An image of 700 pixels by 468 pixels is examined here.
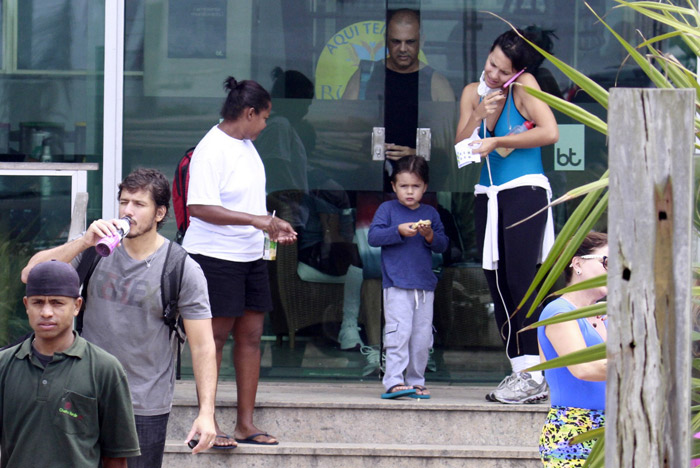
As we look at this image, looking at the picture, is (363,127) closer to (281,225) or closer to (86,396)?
(281,225)

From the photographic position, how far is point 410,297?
18.9 feet

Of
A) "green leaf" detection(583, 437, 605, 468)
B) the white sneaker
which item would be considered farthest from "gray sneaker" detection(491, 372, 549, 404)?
"green leaf" detection(583, 437, 605, 468)

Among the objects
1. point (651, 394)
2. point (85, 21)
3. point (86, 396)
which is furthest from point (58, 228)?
point (651, 394)

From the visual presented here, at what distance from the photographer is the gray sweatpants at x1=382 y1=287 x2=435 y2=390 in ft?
18.8

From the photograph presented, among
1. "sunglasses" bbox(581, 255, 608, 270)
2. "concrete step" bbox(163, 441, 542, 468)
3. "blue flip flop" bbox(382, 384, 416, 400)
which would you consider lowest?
"concrete step" bbox(163, 441, 542, 468)

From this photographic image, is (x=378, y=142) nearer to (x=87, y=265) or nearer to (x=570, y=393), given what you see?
(x=87, y=265)

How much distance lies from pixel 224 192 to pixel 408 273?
3.99 ft

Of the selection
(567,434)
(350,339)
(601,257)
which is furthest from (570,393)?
(350,339)

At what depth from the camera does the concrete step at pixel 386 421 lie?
18.1ft

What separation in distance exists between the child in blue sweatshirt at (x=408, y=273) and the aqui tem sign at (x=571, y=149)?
1.03 m

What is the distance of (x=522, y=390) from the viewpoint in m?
5.55

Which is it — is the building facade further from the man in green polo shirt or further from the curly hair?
the man in green polo shirt

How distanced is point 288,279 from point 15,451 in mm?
3388

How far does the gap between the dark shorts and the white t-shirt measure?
4cm
